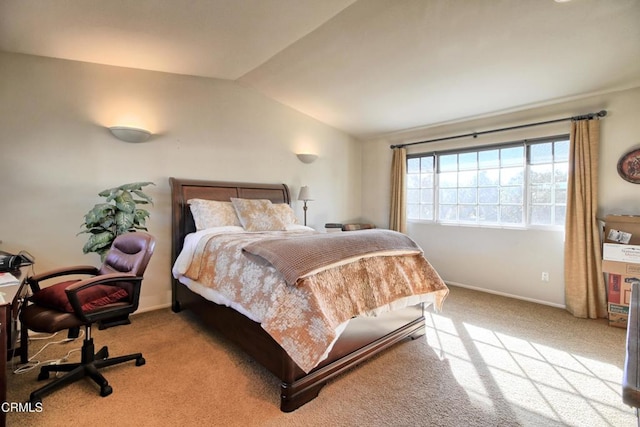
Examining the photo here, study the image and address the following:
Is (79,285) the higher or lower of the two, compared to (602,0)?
lower

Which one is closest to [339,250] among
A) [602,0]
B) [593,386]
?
[593,386]

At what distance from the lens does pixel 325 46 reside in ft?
9.45

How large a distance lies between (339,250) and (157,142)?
2.60 metres

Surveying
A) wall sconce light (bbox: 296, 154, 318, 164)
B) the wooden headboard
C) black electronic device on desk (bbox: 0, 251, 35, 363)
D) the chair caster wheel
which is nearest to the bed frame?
the wooden headboard

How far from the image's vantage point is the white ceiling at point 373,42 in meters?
2.18

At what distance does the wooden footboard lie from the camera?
69.1 inches

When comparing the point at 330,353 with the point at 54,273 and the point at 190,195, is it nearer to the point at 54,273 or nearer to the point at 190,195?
the point at 54,273

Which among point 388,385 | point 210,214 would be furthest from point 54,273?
point 388,385

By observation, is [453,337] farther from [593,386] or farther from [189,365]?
[189,365]

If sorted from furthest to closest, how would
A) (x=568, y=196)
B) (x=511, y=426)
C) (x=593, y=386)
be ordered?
(x=568, y=196) → (x=593, y=386) → (x=511, y=426)

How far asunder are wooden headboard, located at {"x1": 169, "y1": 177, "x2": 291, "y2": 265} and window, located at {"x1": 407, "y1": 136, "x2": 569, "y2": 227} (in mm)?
2562

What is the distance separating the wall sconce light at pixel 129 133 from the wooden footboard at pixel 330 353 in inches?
70.6

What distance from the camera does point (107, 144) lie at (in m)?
3.07

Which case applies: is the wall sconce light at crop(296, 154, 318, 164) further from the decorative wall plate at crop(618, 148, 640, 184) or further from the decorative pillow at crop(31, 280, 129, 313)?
the decorative wall plate at crop(618, 148, 640, 184)
